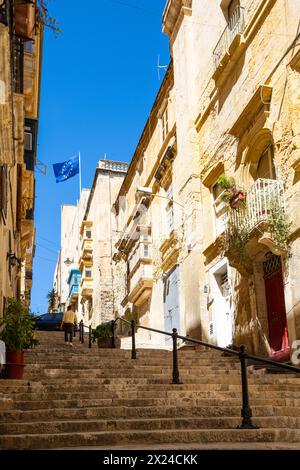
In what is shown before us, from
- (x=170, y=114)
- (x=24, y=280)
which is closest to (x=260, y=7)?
(x=170, y=114)

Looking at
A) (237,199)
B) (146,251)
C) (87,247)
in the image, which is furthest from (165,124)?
(87,247)

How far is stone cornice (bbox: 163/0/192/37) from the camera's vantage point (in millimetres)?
22969

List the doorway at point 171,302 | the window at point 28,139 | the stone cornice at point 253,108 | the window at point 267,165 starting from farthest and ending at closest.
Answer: the doorway at point 171,302, the window at point 28,139, the window at point 267,165, the stone cornice at point 253,108

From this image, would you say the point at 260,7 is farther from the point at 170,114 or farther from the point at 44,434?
the point at 44,434

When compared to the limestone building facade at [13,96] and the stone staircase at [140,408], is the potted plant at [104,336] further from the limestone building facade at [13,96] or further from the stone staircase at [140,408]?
the stone staircase at [140,408]

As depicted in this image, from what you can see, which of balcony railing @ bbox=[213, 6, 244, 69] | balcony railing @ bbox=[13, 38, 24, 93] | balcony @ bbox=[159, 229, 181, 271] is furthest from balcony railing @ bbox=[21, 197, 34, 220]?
balcony railing @ bbox=[13, 38, 24, 93]

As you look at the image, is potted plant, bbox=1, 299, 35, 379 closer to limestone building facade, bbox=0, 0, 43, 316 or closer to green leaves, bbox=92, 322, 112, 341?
limestone building facade, bbox=0, 0, 43, 316

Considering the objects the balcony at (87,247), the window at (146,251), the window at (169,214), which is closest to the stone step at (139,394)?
the window at (169,214)

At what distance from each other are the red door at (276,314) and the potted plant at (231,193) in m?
2.04

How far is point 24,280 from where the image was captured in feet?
148

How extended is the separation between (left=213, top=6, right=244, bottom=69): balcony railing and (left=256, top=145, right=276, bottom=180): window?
3.93 m

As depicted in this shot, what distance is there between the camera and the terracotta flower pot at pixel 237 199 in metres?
15.7

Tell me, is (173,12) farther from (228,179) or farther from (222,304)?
(222,304)

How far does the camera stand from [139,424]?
7.03 meters
